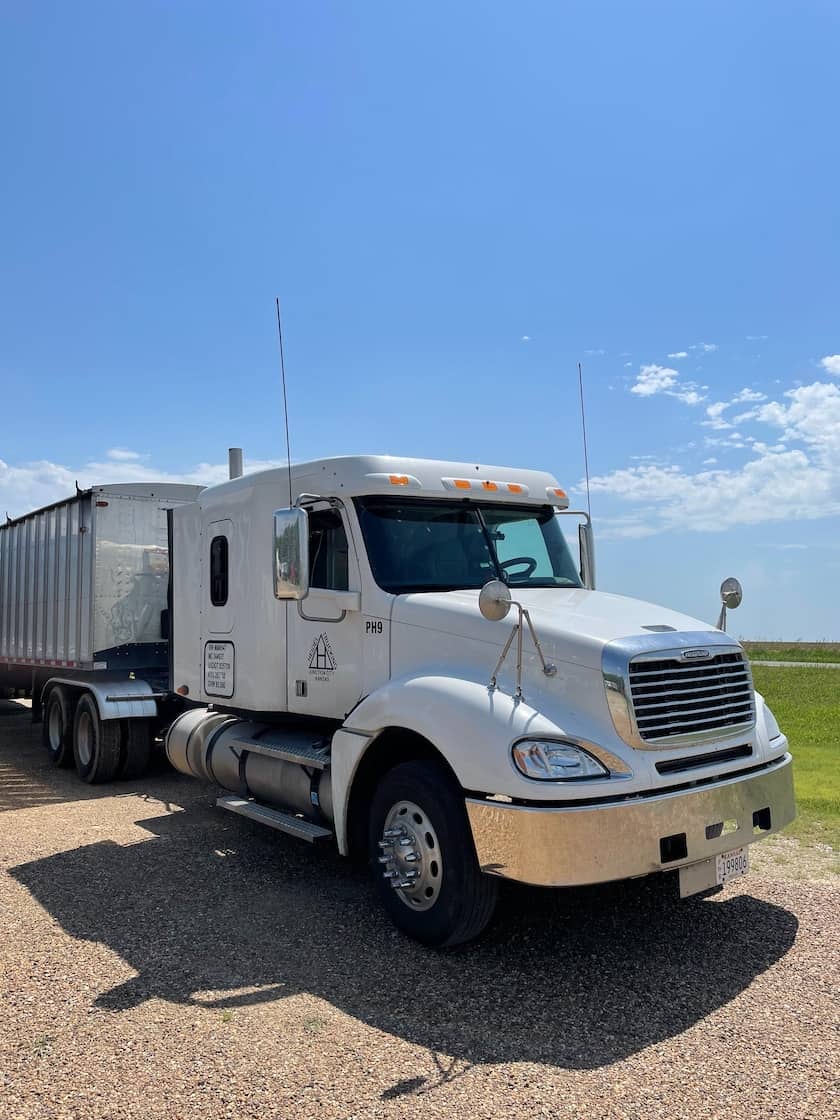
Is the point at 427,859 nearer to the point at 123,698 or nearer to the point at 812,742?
the point at 123,698

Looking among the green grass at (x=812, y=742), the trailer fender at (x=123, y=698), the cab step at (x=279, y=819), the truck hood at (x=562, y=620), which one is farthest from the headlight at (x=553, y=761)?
the trailer fender at (x=123, y=698)

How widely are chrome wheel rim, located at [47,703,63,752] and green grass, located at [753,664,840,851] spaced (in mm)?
8004

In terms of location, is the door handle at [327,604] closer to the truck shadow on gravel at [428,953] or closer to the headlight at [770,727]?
the truck shadow on gravel at [428,953]

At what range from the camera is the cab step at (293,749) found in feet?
19.2

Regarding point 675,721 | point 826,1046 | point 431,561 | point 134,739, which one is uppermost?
point 431,561

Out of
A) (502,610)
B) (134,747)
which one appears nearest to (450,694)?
(502,610)

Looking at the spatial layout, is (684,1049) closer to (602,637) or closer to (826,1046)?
(826,1046)

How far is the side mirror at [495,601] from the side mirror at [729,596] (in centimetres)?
→ 200

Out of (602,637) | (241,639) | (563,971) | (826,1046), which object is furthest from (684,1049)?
(241,639)

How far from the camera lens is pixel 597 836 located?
4.04 metres

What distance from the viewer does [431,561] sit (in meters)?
5.71

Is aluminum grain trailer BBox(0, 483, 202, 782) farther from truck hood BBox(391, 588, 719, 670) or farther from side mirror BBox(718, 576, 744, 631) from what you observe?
side mirror BBox(718, 576, 744, 631)

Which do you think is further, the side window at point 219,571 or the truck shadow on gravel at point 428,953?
the side window at point 219,571

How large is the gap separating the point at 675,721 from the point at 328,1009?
215cm
